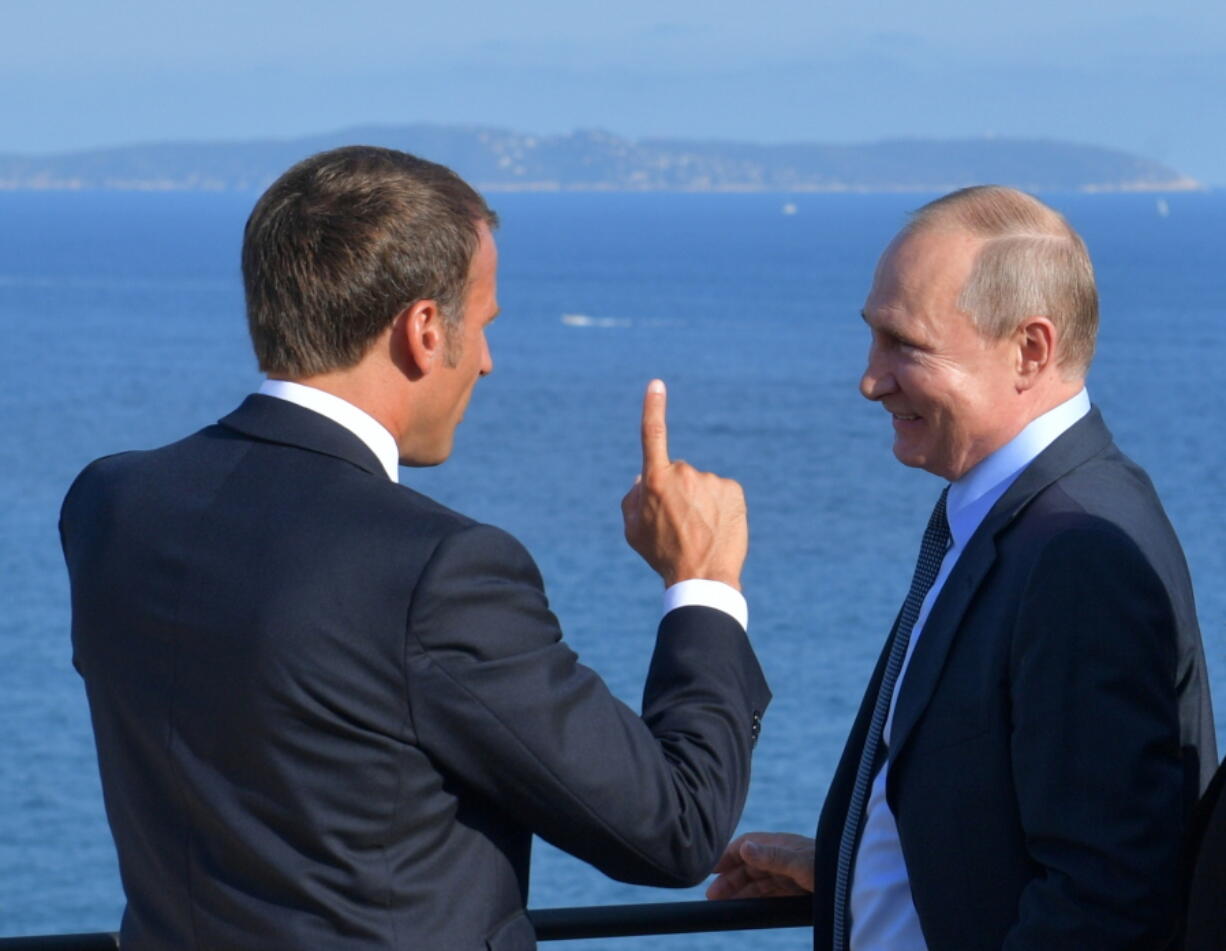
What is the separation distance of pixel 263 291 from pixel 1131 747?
124 cm

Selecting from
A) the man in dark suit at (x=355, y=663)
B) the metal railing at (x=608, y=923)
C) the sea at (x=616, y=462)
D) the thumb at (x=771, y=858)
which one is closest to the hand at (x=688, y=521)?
the man in dark suit at (x=355, y=663)

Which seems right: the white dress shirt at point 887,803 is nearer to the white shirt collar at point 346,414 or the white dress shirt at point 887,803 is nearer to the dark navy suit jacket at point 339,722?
the dark navy suit jacket at point 339,722

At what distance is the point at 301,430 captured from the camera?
7.45 feet

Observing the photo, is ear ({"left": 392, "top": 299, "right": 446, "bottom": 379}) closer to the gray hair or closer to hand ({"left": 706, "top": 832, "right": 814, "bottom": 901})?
the gray hair

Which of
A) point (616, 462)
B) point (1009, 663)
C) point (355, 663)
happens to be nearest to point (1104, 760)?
point (1009, 663)

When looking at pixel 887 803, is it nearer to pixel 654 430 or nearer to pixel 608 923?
pixel 608 923

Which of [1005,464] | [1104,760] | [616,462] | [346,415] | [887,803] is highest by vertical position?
[346,415]

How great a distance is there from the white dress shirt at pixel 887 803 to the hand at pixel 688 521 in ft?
1.12

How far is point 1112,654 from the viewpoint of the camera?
7.49 feet

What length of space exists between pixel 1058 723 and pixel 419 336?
946 millimetres

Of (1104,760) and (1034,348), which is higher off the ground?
(1034,348)

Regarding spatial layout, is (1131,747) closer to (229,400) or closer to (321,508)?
(321,508)

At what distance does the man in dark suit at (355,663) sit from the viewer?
2.11 m

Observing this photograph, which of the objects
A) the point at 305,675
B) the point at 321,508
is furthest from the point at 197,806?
the point at 321,508
